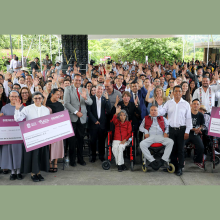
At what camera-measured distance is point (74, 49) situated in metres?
15.6

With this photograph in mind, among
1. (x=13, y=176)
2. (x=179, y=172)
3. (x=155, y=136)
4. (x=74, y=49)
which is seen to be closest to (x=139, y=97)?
(x=155, y=136)

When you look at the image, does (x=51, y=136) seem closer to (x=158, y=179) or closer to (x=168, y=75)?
(x=158, y=179)

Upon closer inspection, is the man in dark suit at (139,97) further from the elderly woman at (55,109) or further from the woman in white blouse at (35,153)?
the woman in white blouse at (35,153)

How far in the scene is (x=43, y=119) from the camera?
5.17 meters

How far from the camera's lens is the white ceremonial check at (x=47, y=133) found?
5.03 m

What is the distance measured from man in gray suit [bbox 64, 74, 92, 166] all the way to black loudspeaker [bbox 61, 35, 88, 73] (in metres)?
9.94

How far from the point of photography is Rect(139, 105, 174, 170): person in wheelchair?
5.51m

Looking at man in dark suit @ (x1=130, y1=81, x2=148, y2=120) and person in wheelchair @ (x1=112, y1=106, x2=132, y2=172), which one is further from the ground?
man in dark suit @ (x1=130, y1=81, x2=148, y2=120)

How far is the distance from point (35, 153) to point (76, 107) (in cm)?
142

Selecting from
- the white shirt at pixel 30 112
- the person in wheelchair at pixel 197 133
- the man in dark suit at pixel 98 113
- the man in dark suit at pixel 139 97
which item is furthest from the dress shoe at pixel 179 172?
the white shirt at pixel 30 112

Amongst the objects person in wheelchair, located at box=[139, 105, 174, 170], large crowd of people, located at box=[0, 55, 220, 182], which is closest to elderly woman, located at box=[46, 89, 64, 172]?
large crowd of people, located at box=[0, 55, 220, 182]

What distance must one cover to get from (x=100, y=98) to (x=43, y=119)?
1614 millimetres

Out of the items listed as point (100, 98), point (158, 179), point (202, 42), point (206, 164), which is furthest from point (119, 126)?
point (202, 42)

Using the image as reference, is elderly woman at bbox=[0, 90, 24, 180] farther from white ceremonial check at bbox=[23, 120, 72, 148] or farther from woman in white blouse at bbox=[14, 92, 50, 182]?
white ceremonial check at bbox=[23, 120, 72, 148]
